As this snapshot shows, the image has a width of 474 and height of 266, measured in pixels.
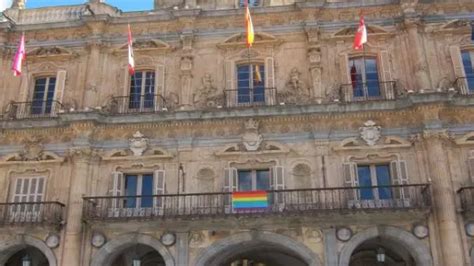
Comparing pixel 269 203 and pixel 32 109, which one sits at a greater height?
pixel 32 109

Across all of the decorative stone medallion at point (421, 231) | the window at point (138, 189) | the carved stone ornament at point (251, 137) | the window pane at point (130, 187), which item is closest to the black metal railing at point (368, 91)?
the carved stone ornament at point (251, 137)

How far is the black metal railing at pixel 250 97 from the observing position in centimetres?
2011

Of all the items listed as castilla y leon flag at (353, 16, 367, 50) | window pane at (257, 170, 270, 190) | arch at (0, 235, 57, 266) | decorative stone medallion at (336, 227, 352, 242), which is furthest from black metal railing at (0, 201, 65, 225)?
castilla y leon flag at (353, 16, 367, 50)

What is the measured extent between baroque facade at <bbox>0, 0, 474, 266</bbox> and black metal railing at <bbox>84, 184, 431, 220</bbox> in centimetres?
5

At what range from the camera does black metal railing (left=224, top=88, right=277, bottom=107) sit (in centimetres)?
2011

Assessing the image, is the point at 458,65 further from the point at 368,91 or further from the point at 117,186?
the point at 117,186

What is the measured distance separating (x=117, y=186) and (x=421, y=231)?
34.1 ft

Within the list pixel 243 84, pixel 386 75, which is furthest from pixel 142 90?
pixel 386 75

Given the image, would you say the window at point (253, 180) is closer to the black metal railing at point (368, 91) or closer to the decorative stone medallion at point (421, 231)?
the black metal railing at point (368, 91)

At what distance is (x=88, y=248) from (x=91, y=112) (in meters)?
4.80

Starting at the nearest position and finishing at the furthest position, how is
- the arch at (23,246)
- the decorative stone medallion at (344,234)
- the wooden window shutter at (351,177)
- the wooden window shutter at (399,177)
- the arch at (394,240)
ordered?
the arch at (394,240)
the decorative stone medallion at (344,234)
the wooden window shutter at (399,177)
the wooden window shutter at (351,177)
the arch at (23,246)

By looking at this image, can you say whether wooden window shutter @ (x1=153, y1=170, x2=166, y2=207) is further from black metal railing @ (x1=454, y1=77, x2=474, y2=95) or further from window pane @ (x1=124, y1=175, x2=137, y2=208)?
black metal railing @ (x1=454, y1=77, x2=474, y2=95)

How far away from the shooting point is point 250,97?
2039cm

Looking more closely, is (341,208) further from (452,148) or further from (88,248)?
(88,248)
